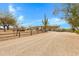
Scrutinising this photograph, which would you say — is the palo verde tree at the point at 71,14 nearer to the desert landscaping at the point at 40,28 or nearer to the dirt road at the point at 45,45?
the desert landscaping at the point at 40,28

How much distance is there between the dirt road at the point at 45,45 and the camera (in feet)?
12.7

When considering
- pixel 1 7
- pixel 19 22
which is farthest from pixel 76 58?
pixel 1 7

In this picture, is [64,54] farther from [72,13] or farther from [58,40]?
[72,13]

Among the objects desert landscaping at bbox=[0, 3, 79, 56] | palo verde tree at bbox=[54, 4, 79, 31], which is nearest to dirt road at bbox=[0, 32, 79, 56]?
desert landscaping at bbox=[0, 3, 79, 56]

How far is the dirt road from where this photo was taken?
386 centimetres

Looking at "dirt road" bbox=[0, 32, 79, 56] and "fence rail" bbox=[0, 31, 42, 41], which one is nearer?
"dirt road" bbox=[0, 32, 79, 56]

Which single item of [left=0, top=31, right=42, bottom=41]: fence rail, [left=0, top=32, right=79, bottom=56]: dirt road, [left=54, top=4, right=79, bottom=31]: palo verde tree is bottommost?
[left=0, top=32, right=79, bottom=56]: dirt road

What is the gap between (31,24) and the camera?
163 inches

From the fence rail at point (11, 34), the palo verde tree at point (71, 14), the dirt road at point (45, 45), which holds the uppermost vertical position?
the palo verde tree at point (71, 14)

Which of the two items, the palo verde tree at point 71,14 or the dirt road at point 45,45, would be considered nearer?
the dirt road at point 45,45

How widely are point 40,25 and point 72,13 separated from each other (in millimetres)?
619

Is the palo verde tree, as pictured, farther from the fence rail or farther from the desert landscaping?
the fence rail

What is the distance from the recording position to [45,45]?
4.02 m

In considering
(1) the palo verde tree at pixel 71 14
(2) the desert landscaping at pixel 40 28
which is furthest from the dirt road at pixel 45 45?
(1) the palo verde tree at pixel 71 14
